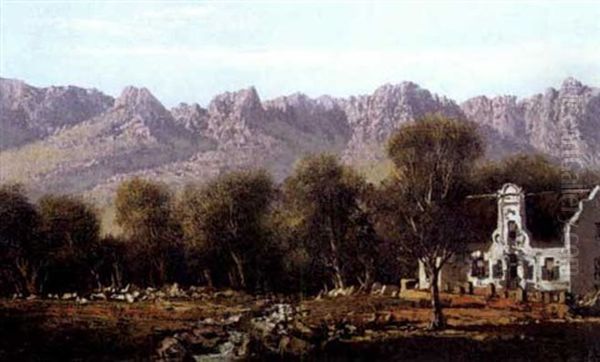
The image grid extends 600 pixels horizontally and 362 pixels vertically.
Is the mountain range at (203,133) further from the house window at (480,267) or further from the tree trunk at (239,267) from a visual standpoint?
the house window at (480,267)

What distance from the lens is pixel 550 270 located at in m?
7.57

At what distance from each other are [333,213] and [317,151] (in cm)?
40

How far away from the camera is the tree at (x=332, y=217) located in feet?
24.8

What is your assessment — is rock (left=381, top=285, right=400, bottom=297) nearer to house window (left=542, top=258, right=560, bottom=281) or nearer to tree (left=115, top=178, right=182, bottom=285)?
house window (left=542, top=258, right=560, bottom=281)

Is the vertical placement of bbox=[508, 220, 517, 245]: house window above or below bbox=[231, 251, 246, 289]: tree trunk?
above

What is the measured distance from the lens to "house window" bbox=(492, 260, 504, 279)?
7.57 metres

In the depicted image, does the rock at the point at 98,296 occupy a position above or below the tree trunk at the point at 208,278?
below

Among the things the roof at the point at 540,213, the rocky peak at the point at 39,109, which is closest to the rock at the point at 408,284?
the roof at the point at 540,213

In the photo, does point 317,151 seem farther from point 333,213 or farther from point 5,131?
point 5,131

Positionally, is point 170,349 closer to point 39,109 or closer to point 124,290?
point 124,290

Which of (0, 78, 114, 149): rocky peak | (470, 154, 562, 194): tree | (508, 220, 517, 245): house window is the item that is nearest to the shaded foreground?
(508, 220, 517, 245): house window

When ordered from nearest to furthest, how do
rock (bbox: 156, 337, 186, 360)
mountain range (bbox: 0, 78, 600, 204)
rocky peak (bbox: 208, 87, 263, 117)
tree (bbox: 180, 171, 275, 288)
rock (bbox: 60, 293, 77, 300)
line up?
1. rock (bbox: 156, 337, 186, 360)
2. rock (bbox: 60, 293, 77, 300)
3. tree (bbox: 180, 171, 275, 288)
4. mountain range (bbox: 0, 78, 600, 204)
5. rocky peak (bbox: 208, 87, 263, 117)

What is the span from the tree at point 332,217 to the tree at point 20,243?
1545mm

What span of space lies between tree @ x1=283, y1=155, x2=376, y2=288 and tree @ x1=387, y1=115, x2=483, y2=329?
25 cm
